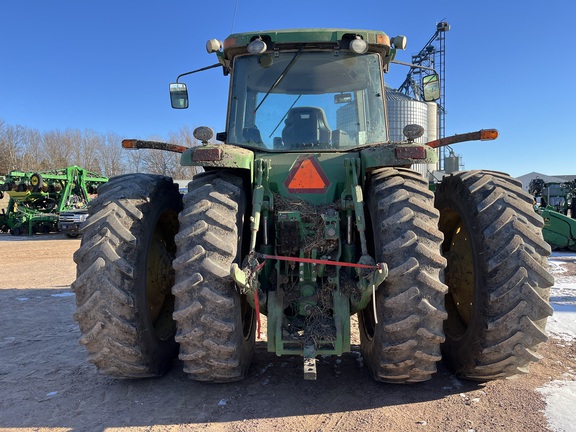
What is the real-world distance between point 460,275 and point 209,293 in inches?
93.2

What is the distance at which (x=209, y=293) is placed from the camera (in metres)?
2.85

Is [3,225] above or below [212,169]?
below

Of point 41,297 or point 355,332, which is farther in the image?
point 41,297

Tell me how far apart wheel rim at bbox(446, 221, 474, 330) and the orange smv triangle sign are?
137 cm

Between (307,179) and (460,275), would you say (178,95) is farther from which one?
(460,275)

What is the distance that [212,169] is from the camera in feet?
11.8

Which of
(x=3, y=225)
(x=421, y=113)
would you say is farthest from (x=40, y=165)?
(x=421, y=113)

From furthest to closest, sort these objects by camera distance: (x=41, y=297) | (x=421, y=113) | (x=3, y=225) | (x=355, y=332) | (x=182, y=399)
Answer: (x=3, y=225) < (x=421, y=113) < (x=41, y=297) < (x=355, y=332) < (x=182, y=399)

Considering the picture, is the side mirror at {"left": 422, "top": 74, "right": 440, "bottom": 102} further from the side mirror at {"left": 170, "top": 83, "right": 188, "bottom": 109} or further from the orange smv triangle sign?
the side mirror at {"left": 170, "top": 83, "right": 188, "bottom": 109}

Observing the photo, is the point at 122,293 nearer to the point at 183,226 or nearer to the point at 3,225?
the point at 183,226

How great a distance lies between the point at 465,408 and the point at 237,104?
10.1 feet

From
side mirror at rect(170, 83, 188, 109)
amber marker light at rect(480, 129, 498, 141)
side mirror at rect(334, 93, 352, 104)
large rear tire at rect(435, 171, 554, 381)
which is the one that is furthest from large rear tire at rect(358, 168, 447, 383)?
side mirror at rect(170, 83, 188, 109)

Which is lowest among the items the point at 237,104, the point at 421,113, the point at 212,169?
the point at 212,169

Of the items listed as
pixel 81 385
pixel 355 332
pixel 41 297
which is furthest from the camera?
pixel 41 297
